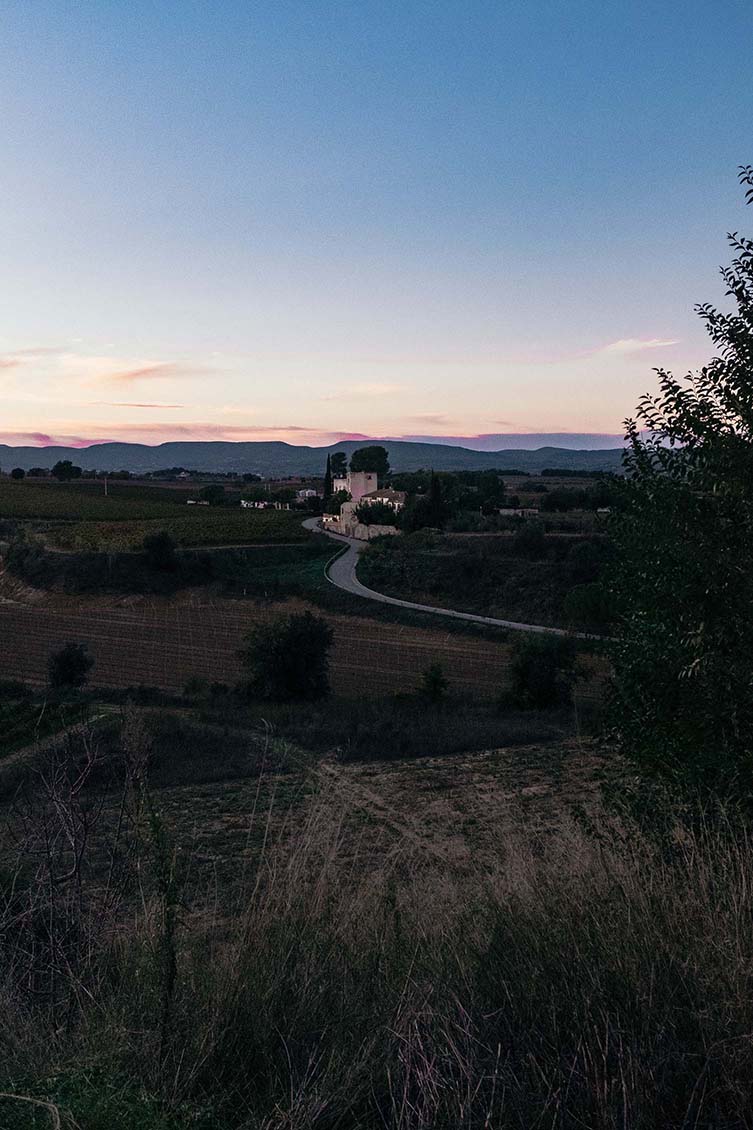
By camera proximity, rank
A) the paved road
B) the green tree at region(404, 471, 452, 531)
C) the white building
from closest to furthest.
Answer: the paved road
the green tree at region(404, 471, 452, 531)
the white building

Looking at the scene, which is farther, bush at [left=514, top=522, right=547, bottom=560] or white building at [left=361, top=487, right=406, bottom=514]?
white building at [left=361, top=487, right=406, bottom=514]

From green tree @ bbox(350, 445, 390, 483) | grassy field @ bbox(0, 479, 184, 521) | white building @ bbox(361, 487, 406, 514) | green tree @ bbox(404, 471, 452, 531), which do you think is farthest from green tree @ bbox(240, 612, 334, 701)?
green tree @ bbox(350, 445, 390, 483)

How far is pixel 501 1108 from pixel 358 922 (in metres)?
1.80

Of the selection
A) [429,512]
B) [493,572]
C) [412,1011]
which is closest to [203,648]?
[493,572]

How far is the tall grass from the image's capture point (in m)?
2.78

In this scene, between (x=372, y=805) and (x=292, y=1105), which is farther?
(x=372, y=805)

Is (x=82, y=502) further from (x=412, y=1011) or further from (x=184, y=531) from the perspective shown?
(x=412, y=1011)

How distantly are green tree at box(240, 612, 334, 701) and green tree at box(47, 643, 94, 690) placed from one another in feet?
23.0

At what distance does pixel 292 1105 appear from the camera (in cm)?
277

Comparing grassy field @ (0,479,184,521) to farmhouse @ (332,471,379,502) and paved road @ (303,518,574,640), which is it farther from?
paved road @ (303,518,574,640)

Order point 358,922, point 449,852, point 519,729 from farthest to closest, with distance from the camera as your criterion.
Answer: point 519,729 → point 449,852 → point 358,922

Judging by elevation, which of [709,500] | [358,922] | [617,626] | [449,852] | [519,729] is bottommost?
[519,729]

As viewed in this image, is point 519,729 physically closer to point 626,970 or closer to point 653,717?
point 653,717

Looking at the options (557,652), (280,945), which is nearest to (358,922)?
(280,945)
